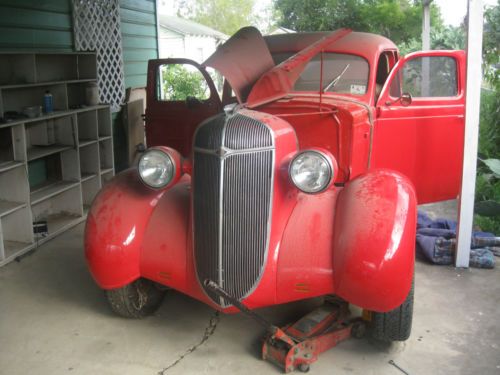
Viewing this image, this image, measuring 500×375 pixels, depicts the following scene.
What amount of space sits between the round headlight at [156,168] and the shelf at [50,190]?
2.35m


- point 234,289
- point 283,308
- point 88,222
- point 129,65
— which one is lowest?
point 283,308

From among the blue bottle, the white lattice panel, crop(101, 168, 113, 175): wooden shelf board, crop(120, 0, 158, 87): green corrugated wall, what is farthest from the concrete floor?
crop(120, 0, 158, 87): green corrugated wall

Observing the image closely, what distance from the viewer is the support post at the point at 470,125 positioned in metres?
4.18

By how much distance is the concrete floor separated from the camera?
124 inches

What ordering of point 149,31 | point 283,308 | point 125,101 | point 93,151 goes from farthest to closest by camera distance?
point 149,31, point 125,101, point 93,151, point 283,308

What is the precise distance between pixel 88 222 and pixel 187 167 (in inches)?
27.5

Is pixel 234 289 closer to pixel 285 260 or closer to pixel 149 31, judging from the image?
pixel 285 260

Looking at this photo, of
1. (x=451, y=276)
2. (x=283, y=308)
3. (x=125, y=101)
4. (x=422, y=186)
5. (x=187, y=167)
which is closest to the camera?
(x=187, y=167)

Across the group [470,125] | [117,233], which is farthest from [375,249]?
[470,125]

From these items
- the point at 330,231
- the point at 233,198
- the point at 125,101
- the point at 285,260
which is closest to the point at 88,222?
the point at 233,198

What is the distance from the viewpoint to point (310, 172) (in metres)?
2.90

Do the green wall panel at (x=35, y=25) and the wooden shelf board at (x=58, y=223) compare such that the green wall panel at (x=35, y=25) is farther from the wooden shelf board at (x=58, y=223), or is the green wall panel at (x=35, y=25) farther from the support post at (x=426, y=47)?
the support post at (x=426, y=47)

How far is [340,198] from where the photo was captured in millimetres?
3070

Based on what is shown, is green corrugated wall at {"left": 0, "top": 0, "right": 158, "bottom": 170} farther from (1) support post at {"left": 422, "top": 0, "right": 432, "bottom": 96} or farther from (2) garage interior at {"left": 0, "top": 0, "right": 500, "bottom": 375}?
(1) support post at {"left": 422, "top": 0, "right": 432, "bottom": 96}
